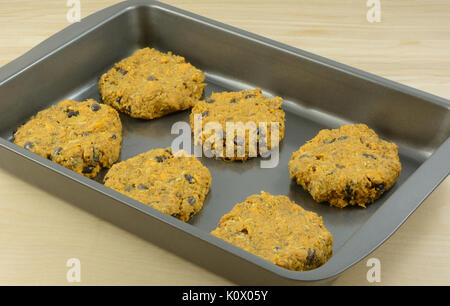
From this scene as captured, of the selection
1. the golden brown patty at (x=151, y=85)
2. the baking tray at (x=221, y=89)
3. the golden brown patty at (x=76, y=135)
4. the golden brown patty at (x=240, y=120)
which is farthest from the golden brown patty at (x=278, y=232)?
the golden brown patty at (x=151, y=85)

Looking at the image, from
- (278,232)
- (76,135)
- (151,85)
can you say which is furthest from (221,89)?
(278,232)

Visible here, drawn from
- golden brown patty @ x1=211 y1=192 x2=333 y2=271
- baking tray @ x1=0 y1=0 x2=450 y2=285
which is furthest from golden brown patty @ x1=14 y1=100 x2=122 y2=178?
golden brown patty @ x1=211 y1=192 x2=333 y2=271

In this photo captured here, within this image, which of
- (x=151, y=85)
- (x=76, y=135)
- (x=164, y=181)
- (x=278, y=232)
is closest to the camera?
(x=278, y=232)

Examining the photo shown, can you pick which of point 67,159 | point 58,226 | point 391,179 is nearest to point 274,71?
point 391,179

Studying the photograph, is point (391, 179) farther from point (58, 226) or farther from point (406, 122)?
point (58, 226)

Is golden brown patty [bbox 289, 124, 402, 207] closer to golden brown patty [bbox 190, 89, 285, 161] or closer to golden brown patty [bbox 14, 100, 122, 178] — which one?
golden brown patty [bbox 190, 89, 285, 161]

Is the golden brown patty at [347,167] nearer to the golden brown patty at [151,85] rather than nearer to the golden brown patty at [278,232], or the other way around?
the golden brown patty at [278,232]

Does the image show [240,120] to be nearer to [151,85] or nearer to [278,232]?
[151,85]
